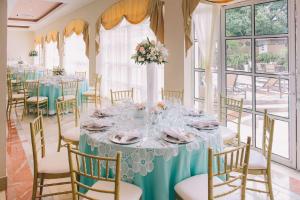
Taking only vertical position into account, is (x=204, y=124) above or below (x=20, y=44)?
below

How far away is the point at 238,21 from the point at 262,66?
800mm

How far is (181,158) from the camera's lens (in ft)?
6.92

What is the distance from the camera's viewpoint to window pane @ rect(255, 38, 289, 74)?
11.3 feet

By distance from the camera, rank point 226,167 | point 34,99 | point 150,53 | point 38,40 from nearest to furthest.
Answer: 1. point 226,167
2. point 150,53
3. point 34,99
4. point 38,40

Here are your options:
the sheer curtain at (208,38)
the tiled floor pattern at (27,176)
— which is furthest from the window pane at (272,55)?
the tiled floor pattern at (27,176)

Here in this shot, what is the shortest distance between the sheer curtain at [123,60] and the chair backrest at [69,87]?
1.53 metres

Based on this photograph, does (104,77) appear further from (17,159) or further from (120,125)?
(120,125)

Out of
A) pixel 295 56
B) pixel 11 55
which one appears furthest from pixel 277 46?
pixel 11 55

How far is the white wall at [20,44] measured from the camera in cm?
1719

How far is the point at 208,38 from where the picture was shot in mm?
4293

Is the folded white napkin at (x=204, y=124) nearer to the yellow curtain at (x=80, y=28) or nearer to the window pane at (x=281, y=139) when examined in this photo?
the window pane at (x=281, y=139)

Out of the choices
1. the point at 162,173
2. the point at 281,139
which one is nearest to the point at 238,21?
the point at 281,139

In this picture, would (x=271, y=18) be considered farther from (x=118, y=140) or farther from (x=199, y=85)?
(x=118, y=140)

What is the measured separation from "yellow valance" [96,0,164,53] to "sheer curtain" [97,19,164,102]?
34 cm
